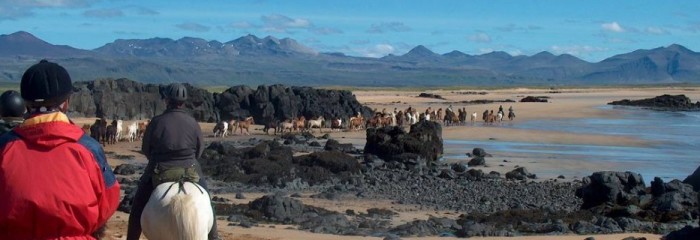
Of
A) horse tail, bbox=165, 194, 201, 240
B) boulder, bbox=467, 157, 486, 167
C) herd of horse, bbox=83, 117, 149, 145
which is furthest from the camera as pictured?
herd of horse, bbox=83, 117, 149, 145

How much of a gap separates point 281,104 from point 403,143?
24500 mm

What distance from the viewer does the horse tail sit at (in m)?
7.02

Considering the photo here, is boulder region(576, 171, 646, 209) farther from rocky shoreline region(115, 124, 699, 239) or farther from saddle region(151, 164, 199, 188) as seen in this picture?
saddle region(151, 164, 199, 188)

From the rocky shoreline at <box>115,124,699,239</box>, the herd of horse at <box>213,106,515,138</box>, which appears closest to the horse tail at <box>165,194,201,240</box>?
the rocky shoreline at <box>115,124,699,239</box>

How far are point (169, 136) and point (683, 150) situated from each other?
2930 centimetres

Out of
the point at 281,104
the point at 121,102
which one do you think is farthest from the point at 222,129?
the point at 121,102

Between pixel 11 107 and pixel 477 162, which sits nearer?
pixel 11 107

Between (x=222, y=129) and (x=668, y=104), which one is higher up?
(x=668, y=104)

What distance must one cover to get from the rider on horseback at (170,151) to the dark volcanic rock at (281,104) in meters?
41.8

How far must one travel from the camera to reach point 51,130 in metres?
4.66

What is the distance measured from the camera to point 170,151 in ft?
27.1

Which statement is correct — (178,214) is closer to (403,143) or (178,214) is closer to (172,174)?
(172,174)

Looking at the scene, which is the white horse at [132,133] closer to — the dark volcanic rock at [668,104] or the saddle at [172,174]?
the saddle at [172,174]

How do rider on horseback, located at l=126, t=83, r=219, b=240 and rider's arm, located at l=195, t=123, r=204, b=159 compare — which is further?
rider's arm, located at l=195, t=123, r=204, b=159
